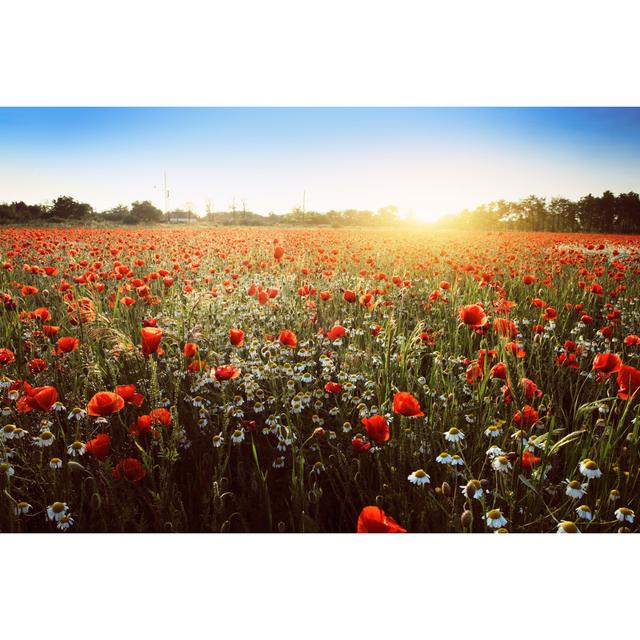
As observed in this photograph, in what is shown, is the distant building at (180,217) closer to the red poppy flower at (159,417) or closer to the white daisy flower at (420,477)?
the red poppy flower at (159,417)

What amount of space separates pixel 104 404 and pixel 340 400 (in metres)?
1.10

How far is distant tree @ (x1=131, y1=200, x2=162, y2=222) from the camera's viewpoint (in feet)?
10.9

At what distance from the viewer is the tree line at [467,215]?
3127 mm

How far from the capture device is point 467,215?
317 centimetres

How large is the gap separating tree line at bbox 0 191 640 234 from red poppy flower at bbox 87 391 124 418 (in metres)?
2.05

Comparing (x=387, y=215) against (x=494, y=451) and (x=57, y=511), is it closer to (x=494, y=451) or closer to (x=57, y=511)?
(x=494, y=451)

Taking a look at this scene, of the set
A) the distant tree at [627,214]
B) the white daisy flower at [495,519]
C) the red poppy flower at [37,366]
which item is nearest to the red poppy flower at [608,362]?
the white daisy flower at [495,519]

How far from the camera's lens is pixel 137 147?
3.09 meters

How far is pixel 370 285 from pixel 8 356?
2498mm

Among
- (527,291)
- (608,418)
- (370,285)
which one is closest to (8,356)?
(370,285)

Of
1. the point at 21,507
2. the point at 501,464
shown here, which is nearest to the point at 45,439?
the point at 21,507

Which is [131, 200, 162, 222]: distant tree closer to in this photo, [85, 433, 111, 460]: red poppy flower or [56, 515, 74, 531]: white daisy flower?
[85, 433, 111, 460]: red poppy flower
